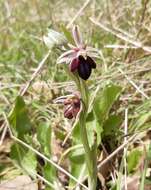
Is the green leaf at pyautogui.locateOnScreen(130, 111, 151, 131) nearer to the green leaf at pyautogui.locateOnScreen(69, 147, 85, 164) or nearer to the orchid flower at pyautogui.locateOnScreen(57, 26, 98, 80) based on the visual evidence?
the green leaf at pyautogui.locateOnScreen(69, 147, 85, 164)

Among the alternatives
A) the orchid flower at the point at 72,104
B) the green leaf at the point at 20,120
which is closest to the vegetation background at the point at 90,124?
the green leaf at the point at 20,120

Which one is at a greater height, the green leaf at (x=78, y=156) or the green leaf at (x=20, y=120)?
the green leaf at (x=20, y=120)

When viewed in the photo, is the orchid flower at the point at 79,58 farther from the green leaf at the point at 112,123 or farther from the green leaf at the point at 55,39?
the green leaf at the point at 112,123

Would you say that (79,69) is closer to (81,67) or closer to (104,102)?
(81,67)

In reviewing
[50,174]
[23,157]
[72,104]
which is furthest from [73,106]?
[23,157]

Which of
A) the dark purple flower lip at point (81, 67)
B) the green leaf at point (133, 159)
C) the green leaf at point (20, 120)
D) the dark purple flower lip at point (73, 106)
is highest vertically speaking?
the dark purple flower lip at point (81, 67)

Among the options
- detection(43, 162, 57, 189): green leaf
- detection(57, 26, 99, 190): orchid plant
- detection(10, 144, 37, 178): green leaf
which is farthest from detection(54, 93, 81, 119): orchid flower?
detection(10, 144, 37, 178): green leaf
